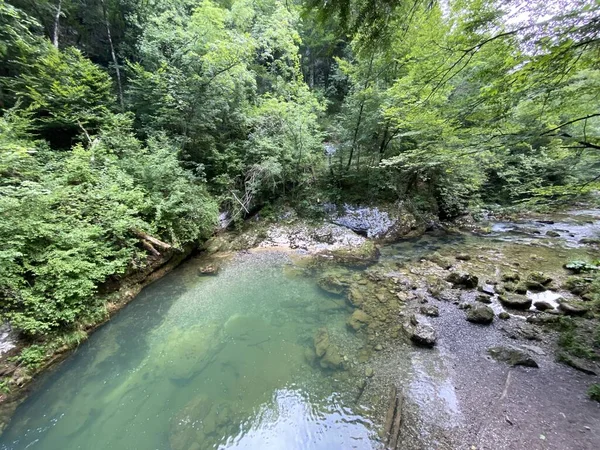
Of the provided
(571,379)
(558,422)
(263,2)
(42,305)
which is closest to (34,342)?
(42,305)

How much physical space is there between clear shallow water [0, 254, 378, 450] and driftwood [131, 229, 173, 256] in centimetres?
126

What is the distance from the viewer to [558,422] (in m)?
2.88

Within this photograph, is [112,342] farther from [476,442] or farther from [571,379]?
[571,379]

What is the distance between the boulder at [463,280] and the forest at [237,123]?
2.19m

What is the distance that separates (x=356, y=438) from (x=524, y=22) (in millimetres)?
5550

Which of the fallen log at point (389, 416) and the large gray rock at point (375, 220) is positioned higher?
the large gray rock at point (375, 220)

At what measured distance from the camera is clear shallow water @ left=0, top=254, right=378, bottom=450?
10.3 feet

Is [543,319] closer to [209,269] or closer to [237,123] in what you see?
[209,269]

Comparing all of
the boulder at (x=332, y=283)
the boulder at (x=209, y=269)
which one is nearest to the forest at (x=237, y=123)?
the boulder at (x=209, y=269)

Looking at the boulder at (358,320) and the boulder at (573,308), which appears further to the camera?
the boulder at (358,320)

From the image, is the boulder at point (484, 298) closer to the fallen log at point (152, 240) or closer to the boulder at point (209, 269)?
the boulder at point (209, 269)

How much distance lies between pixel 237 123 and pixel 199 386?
1022 centimetres

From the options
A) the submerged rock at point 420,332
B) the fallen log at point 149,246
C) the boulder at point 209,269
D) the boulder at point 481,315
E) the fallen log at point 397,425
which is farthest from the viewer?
the boulder at point 209,269

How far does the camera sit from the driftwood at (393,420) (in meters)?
2.88
